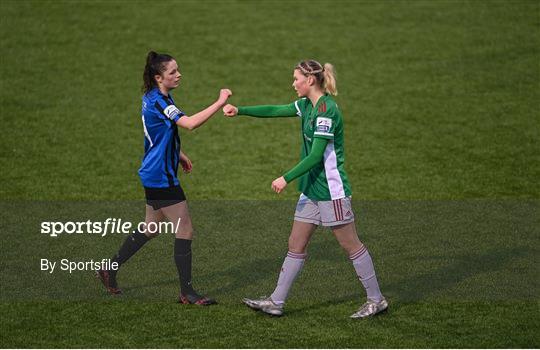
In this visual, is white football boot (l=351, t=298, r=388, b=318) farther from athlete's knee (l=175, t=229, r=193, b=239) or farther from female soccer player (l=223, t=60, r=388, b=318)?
athlete's knee (l=175, t=229, r=193, b=239)

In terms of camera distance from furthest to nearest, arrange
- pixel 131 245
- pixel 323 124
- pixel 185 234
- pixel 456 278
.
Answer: pixel 456 278 < pixel 131 245 < pixel 185 234 < pixel 323 124

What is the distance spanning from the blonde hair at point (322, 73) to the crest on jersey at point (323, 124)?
0.28 meters

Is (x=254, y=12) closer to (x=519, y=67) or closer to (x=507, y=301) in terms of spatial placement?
(x=519, y=67)

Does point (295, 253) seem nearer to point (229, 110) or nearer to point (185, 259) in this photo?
point (185, 259)

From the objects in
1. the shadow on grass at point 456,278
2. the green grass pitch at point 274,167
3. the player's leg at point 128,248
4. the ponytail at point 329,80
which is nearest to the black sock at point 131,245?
the player's leg at point 128,248

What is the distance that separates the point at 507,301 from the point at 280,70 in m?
8.57

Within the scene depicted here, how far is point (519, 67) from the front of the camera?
54.0 ft

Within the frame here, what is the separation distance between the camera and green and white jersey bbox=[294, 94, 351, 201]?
8.03 metres

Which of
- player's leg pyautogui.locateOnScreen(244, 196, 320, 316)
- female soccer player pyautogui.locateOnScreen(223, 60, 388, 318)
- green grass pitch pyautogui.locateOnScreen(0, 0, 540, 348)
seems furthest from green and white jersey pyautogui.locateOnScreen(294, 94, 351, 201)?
green grass pitch pyautogui.locateOnScreen(0, 0, 540, 348)

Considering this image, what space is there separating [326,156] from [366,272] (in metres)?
1.03

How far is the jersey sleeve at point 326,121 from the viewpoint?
26.2ft

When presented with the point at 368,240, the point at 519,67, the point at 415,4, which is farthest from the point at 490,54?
the point at 368,240

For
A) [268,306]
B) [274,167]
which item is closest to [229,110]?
[268,306]

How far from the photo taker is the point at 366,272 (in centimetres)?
827
